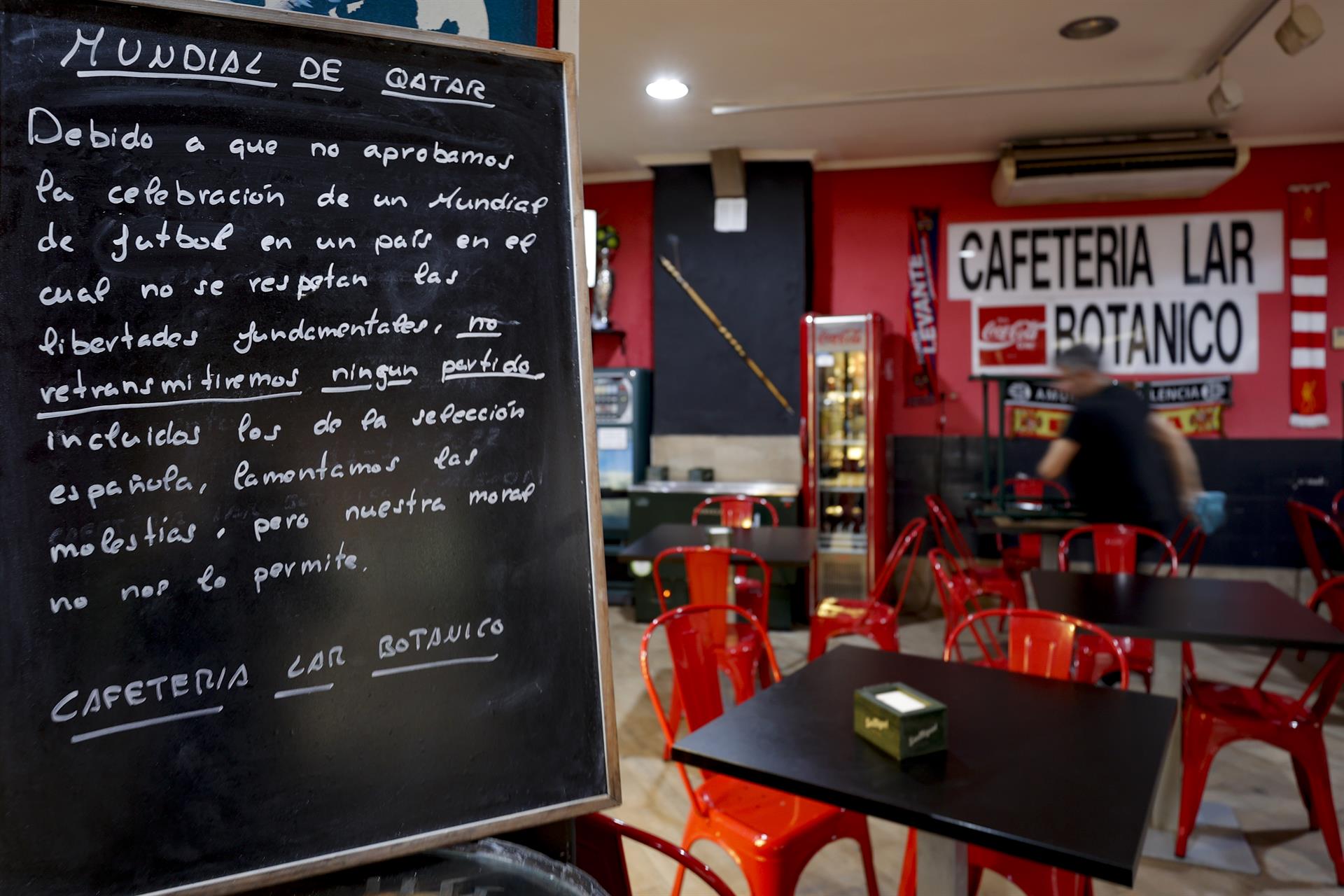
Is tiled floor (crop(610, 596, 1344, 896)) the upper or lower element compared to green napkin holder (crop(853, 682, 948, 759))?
lower

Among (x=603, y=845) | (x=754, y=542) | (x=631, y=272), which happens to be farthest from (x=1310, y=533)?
(x=603, y=845)

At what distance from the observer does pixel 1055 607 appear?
2.64 metres

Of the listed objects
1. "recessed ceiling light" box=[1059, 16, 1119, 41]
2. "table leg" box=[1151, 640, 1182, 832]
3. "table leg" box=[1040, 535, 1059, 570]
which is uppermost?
"recessed ceiling light" box=[1059, 16, 1119, 41]

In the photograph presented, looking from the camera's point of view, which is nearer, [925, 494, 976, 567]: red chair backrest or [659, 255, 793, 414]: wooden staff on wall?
[925, 494, 976, 567]: red chair backrest

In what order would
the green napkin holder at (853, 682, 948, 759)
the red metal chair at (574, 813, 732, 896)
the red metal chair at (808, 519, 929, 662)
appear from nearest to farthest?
1. the red metal chair at (574, 813, 732, 896)
2. the green napkin holder at (853, 682, 948, 759)
3. the red metal chair at (808, 519, 929, 662)

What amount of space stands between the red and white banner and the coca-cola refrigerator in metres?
2.78

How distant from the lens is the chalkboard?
0.81 metres

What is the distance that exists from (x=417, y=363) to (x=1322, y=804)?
2977mm

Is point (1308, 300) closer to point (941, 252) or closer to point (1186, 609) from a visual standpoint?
point (941, 252)

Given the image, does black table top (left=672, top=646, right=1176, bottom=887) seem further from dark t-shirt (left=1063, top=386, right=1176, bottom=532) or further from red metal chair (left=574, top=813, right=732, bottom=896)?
dark t-shirt (left=1063, top=386, right=1176, bottom=532)

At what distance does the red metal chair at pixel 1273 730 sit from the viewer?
251 centimetres

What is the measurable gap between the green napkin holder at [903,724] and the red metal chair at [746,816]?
321mm

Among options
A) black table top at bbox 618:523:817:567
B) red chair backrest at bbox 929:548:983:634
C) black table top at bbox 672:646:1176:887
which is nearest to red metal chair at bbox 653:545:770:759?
black table top at bbox 618:523:817:567

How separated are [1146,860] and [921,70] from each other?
3768 mm
